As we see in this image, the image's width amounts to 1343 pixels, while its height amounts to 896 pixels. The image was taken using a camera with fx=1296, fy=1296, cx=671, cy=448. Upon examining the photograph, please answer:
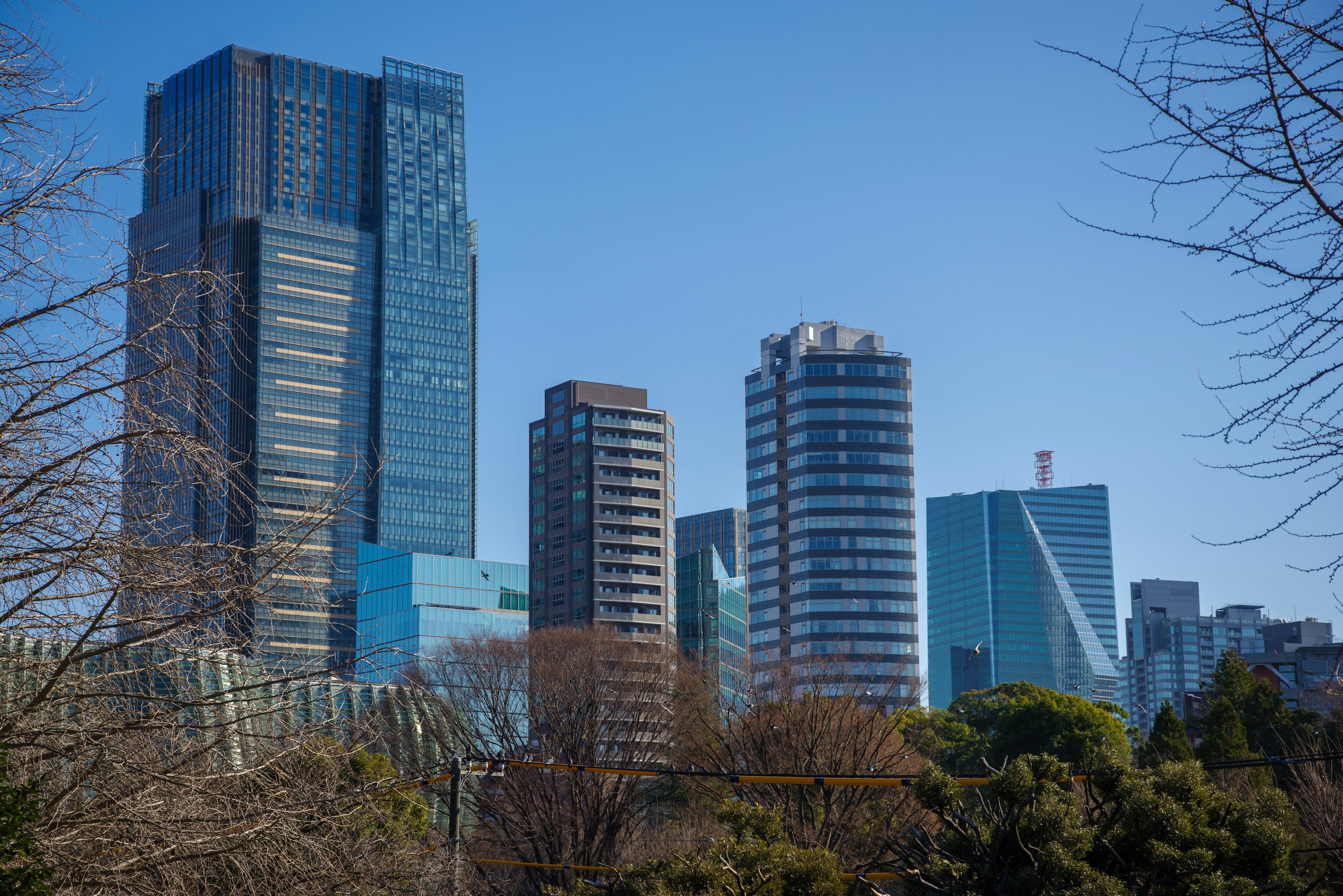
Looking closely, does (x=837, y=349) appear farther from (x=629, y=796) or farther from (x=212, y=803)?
(x=212, y=803)

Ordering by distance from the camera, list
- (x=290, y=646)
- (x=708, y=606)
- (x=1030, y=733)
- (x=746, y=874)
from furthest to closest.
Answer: (x=708, y=606) → (x=1030, y=733) → (x=746, y=874) → (x=290, y=646)

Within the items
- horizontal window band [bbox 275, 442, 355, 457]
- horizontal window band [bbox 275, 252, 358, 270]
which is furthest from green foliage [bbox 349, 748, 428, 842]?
horizontal window band [bbox 275, 252, 358, 270]

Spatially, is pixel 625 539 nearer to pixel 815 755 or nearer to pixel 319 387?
pixel 319 387

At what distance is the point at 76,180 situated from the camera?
9844mm

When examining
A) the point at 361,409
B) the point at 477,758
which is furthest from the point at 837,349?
the point at 477,758

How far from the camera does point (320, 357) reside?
17388 centimetres

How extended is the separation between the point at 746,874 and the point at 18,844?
1392 centimetres

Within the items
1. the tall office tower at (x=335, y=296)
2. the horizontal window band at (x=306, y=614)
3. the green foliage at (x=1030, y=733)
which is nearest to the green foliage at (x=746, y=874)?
the horizontal window band at (x=306, y=614)

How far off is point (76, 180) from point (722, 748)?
1487 inches

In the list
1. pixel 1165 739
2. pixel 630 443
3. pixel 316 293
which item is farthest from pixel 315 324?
pixel 1165 739

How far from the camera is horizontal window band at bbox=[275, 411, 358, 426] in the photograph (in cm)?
16750

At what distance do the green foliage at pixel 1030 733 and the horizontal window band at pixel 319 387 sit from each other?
11345cm

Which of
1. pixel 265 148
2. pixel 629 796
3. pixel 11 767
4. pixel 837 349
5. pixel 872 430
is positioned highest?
pixel 265 148

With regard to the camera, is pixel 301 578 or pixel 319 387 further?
pixel 319 387
